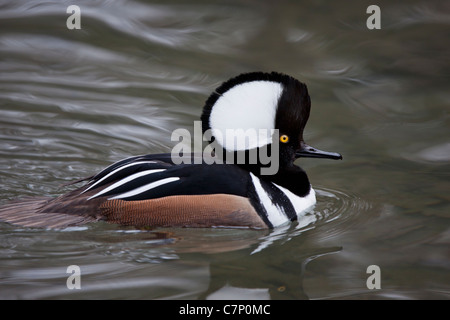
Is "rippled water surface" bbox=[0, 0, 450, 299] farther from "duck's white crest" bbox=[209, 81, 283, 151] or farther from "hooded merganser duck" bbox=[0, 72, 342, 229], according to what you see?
"duck's white crest" bbox=[209, 81, 283, 151]

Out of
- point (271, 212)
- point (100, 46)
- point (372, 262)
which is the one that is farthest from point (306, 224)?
point (100, 46)

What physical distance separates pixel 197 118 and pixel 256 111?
2634 mm

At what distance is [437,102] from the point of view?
26.6 feet

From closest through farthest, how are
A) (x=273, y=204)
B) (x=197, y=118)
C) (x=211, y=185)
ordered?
(x=211, y=185), (x=273, y=204), (x=197, y=118)

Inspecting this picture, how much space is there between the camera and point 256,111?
5.40 meters

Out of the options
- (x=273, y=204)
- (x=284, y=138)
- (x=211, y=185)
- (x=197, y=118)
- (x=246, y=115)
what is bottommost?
(x=273, y=204)

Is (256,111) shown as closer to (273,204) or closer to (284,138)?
(284,138)

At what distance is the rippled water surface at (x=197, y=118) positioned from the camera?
4.72 metres

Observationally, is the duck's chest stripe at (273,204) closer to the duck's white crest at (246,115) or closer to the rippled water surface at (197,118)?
the rippled water surface at (197,118)

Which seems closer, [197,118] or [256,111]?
[256,111]

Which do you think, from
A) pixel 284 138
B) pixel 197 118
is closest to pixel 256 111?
pixel 284 138

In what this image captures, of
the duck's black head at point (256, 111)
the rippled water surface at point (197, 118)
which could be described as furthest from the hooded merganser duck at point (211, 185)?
the rippled water surface at point (197, 118)

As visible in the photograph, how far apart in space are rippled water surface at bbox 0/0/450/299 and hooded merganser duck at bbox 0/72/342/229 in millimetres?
124

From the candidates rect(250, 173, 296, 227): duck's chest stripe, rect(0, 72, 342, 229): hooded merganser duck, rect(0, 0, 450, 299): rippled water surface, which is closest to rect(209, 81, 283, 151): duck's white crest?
rect(0, 72, 342, 229): hooded merganser duck
